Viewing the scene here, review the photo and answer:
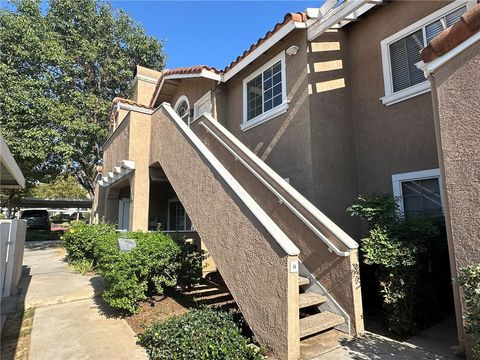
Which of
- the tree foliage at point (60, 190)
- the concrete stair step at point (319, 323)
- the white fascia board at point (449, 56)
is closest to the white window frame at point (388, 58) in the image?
the white fascia board at point (449, 56)

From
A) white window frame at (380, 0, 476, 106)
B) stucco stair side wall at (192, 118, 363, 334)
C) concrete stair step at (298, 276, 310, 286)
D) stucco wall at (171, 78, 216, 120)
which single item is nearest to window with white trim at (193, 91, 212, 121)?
stucco wall at (171, 78, 216, 120)

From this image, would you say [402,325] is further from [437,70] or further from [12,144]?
[12,144]

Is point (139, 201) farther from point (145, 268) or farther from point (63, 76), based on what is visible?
point (63, 76)

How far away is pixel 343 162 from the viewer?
26.1ft

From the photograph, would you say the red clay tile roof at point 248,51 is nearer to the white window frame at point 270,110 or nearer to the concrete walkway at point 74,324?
the white window frame at point 270,110

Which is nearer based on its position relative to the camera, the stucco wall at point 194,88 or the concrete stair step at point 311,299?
the concrete stair step at point 311,299

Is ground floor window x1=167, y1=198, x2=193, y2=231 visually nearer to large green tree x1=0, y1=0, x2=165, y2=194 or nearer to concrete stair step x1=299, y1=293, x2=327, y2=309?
large green tree x1=0, y1=0, x2=165, y2=194

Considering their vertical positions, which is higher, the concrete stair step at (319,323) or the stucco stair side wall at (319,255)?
the stucco stair side wall at (319,255)

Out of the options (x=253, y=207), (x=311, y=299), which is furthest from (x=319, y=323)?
(x=253, y=207)

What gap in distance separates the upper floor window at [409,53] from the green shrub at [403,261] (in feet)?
10.1

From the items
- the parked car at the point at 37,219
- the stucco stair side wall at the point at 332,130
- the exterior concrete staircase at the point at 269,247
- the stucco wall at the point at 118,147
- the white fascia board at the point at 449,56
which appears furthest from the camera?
the parked car at the point at 37,219

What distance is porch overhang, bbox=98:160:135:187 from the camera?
9.61m

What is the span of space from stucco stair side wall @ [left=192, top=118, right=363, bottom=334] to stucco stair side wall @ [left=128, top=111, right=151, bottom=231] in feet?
11.8

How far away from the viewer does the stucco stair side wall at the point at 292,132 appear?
7734 millimetres
